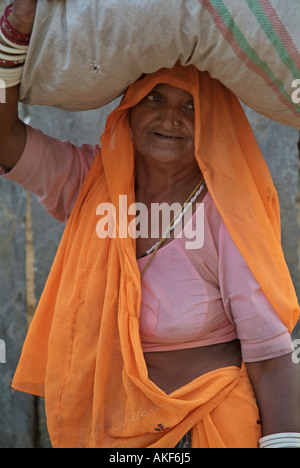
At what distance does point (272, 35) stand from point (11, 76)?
708 mm

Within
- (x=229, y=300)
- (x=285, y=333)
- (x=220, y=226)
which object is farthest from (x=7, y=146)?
(x=285, y=333)

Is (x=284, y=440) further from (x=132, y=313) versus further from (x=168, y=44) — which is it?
(x=168, y=44)

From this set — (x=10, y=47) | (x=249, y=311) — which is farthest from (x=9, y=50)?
(x=249, y=311)

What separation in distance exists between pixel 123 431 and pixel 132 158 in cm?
85

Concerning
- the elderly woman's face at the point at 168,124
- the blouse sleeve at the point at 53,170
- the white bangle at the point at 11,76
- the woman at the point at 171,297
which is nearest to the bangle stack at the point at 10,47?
the white bangle at the point at 11,76

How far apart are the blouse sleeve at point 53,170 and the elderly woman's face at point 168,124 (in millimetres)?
292

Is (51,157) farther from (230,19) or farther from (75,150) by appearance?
(230,19)

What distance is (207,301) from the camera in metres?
1.78

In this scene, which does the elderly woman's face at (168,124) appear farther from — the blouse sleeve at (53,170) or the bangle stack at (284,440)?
the bangle stack at (284,440)

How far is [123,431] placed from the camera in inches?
70.1

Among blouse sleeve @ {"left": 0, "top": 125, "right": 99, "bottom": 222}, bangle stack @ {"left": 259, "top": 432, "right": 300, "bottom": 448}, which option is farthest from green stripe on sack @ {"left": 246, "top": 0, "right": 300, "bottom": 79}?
bangle stack @ {"left": 259, "top": 432, "right": 300, "bottom": 448}

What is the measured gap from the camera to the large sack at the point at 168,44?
4.90 feet

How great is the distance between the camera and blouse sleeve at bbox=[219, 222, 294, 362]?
1.72 m

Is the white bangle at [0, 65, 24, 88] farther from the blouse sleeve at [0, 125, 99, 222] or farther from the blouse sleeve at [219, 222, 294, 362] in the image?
the blouse sleeve at [219, 222, 294, 362]
